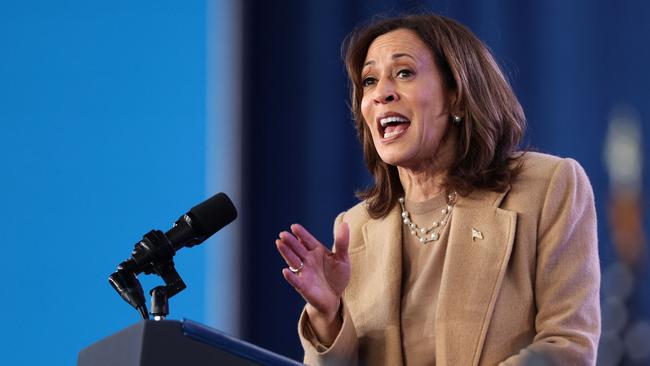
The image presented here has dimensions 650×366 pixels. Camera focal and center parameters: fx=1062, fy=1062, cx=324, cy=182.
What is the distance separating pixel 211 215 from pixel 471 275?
2.08 ft

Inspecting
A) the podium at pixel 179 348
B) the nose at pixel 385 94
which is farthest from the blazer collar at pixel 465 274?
the podium at pixel 179 348

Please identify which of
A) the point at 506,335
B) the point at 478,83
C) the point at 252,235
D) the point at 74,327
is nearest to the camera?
the point at 506,335

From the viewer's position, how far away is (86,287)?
3.34m

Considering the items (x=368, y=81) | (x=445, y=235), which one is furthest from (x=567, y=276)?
(x=368, y=81)

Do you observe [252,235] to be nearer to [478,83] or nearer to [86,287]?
[86,287]

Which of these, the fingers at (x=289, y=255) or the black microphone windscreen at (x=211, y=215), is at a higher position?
the black microphone windscreen at (x=211, y=215)

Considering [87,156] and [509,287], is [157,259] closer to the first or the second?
[509,287]

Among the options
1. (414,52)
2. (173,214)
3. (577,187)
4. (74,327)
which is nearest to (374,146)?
(414,52)

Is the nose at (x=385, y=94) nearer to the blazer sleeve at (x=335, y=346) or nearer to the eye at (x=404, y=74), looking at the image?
the eye at (x=404, y=74)

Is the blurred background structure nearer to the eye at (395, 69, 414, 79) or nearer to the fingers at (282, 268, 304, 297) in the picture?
the eye at (395, 69, 414, 79)

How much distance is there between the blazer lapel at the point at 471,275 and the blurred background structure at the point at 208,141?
104cm

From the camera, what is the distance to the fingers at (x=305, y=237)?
1.85 metres

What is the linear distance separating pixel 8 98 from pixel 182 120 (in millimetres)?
560

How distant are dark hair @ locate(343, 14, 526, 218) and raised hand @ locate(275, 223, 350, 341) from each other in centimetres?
36
